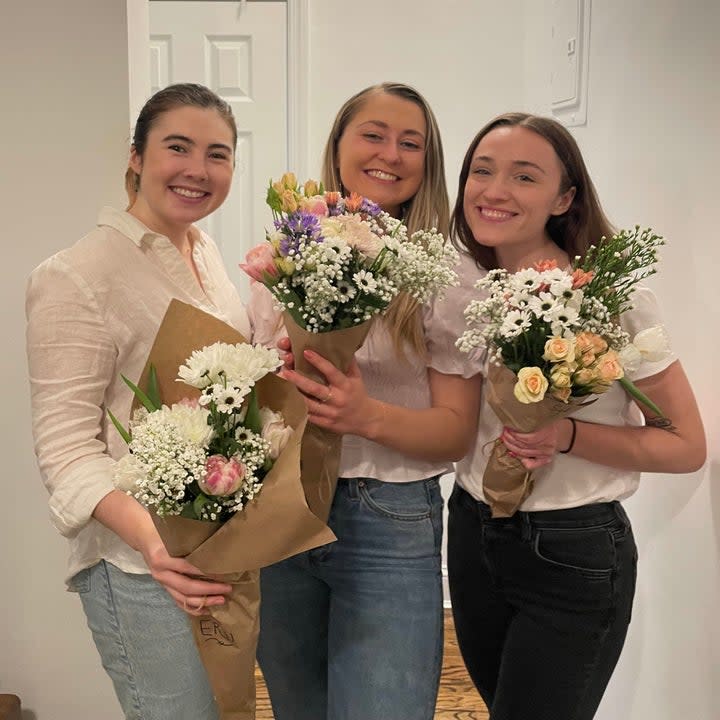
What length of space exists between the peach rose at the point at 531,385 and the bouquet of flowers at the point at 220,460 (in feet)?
1.17

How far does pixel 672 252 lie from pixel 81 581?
1524 mm

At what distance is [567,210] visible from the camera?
6.14 ft

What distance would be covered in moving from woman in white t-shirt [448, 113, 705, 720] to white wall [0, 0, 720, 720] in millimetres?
313

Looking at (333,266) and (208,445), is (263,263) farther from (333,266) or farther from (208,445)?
(208,445)

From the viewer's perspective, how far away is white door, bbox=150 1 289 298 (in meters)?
3.76

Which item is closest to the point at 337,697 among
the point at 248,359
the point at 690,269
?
the point at 248,359

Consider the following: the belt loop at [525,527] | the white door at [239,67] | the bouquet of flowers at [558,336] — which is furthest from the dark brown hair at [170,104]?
the white door at [239,67]

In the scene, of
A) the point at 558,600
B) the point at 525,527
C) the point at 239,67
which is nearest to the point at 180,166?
the point at 525,527

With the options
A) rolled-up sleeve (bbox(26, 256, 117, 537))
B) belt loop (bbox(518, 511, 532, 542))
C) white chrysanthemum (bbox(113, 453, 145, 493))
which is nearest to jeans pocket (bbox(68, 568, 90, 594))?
rolled-up sleeve (bbox(26, 256, 117, 537))

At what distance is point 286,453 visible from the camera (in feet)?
4.41

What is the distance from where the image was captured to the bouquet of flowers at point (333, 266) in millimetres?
1315

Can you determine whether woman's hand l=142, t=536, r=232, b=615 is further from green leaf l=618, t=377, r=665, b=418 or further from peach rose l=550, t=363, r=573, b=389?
green leaf l=618, t=377, r=665, b=418

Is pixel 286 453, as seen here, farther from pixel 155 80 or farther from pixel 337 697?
pixel 155 80

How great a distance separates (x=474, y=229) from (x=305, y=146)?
204 cm
